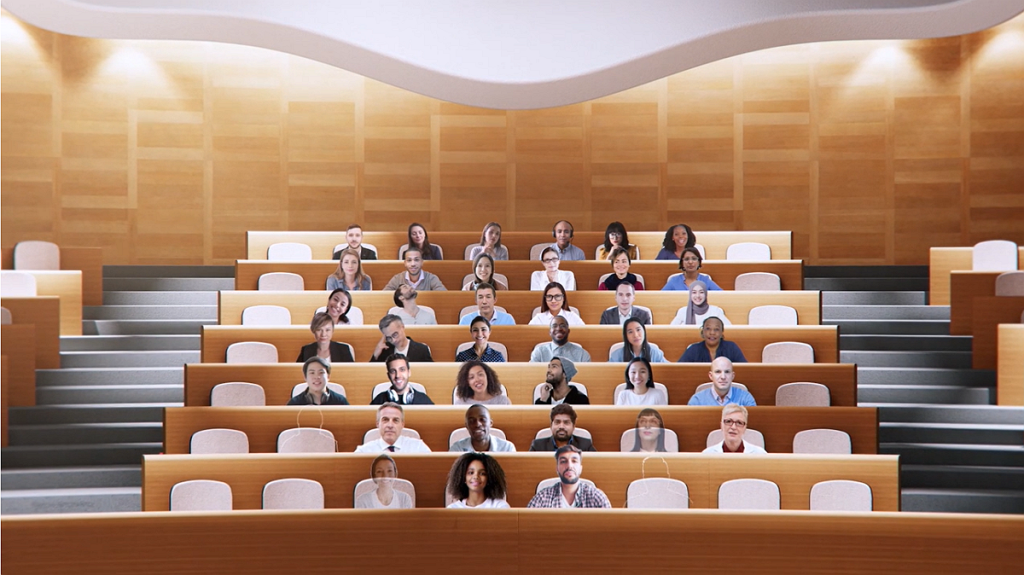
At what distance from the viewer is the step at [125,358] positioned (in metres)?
5.73

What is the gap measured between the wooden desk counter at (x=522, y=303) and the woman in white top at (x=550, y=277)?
25cm

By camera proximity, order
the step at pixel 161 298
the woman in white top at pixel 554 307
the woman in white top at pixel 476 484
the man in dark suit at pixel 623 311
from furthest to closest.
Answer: the step at pixel 161 298 → the man in dark suit at pixel 623 311 → the woman in white top at pixel 554 307 → the woman in white top at pixel 476 484

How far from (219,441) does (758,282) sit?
3413mm

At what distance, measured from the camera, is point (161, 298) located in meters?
6.88

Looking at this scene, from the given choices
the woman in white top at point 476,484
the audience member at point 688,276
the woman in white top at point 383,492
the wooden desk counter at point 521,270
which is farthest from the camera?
the wooden desk counter at point 521,270

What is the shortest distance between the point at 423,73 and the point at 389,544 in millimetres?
5246

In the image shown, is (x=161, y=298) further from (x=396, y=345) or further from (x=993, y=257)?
(x=993, y=257)

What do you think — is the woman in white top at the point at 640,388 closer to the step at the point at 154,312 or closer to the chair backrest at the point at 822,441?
the chair backrest at the point at 822,441

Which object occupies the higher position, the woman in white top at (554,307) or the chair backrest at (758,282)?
the chair backrest at (758,282)

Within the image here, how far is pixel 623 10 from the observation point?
7.83m

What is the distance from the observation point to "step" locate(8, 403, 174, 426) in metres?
5.15

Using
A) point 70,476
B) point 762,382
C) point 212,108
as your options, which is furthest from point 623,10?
point 70,476

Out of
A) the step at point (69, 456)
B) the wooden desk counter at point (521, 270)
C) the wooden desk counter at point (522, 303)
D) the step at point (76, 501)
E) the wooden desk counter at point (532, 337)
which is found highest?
the wooden desk counter at point (521, 270)

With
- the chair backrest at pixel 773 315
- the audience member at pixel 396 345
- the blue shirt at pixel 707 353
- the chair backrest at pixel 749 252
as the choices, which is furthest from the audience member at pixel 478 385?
the chair backrest at pixel 749 252
